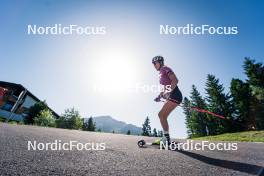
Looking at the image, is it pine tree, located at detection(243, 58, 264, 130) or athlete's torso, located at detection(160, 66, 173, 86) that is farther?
pine tree, located at detection(243, 58, 264, 130)

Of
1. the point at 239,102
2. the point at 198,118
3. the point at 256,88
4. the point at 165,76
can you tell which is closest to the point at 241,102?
the point at 239,102

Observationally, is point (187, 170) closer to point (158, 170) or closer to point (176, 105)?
point (158, 170)

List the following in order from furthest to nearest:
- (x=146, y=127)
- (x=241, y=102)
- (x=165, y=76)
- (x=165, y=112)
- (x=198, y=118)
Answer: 1. (x=146, y=127)
2. (x=198, y=118)
3. (x=241, y=102)
4. (x=165, y=76)
5. (x=165, y=112)

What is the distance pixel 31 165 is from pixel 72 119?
39522 mm

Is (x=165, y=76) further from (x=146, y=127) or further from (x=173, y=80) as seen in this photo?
(x=146, y=127)

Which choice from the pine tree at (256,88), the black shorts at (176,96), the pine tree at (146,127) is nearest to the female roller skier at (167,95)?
the black shorts at (176,96)

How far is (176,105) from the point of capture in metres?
6.84

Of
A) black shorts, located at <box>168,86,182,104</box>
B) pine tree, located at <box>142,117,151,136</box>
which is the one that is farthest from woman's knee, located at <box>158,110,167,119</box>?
pine tree, located at <box>142,117,151,136</box>

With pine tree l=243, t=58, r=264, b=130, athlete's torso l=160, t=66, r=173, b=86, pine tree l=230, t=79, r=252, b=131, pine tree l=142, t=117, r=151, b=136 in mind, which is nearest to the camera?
athlete's torso l=160, t=66, r=173, b=86

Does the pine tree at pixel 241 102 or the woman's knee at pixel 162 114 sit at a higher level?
the pine tree at pixel 241 102

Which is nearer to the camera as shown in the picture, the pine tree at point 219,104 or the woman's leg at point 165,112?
the woman's leg at point 165,112

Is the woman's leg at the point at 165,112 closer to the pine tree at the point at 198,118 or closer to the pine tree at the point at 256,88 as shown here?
the pine tree at the point at 256,88

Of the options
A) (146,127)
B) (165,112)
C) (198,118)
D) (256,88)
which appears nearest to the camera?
(165,112)

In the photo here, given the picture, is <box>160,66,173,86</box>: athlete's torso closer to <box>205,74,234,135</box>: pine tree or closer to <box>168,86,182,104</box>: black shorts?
<box>168,86,182,104</box>: black shorts
